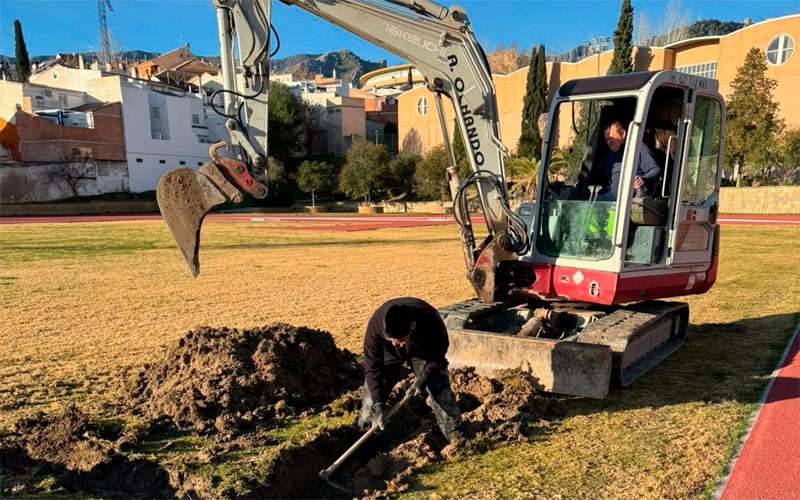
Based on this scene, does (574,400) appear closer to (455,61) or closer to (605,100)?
(605,100)

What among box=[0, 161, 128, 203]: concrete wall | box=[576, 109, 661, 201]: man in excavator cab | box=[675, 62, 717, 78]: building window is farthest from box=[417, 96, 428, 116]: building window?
box=[576, 109, 661, 201]: man in excavator cab

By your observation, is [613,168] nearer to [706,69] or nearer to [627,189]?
[627,189]

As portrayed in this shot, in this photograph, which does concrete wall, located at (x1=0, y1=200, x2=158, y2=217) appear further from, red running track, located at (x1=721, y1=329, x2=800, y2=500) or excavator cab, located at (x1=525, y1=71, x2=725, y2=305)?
red running track, located at (x1=721, y1=329, x2=800, y2=500)

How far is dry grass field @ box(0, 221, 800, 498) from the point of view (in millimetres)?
4027

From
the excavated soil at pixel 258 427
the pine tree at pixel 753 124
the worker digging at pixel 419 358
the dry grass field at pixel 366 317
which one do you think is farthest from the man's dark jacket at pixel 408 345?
the pine tree at pixel 753 124

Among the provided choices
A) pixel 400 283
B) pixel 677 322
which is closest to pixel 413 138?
pixel 400 283

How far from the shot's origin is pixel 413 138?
6369cm

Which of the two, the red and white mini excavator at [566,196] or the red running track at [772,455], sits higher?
the red and white mini excavator at [566,196]

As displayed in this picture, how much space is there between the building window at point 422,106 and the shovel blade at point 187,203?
5908 cm

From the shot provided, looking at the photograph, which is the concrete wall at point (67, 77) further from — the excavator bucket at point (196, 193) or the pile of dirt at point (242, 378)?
the excavator bucket at point (196, 193)

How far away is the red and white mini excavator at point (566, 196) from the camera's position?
4938 millimetres

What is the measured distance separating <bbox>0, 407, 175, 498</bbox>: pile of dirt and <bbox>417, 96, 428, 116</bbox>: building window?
59.8 m

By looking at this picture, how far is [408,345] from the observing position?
4.31 metres

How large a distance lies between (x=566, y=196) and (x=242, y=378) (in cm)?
389
